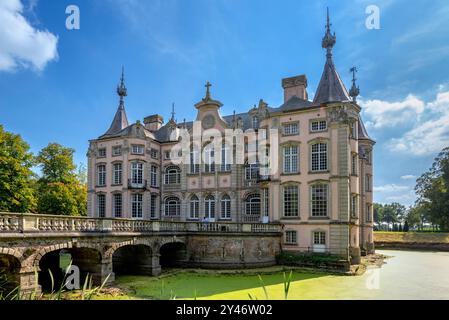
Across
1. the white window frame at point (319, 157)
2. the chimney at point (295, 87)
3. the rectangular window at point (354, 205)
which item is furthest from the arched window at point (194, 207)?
the rectangular window at point (354, 205)

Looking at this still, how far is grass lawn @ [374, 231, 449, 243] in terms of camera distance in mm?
47953

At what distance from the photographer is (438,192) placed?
53.2 metres

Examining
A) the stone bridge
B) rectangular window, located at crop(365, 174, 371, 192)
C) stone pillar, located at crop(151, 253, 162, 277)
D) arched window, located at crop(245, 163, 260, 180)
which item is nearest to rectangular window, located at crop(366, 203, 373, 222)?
rectangular window, located at crop(365, 174, 371, 192)

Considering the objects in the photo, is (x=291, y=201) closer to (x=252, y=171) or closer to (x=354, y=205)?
(x=252, y=171)

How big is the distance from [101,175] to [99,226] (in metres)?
19.2

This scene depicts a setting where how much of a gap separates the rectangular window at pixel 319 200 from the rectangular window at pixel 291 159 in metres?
2.21

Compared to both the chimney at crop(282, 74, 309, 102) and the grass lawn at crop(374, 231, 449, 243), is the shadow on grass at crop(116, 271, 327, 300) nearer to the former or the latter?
the chimney at crop(282, 74, 309, 102)

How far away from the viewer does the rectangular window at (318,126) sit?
2767cm
